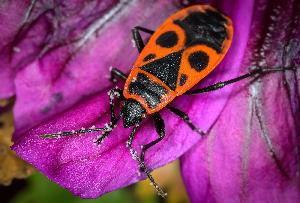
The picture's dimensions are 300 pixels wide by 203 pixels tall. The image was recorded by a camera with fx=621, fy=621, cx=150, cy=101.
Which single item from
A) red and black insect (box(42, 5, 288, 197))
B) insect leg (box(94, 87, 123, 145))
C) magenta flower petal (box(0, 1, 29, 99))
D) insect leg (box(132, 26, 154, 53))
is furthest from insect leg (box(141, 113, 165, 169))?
magenta flower petal (box(0, 1, 29, 99))

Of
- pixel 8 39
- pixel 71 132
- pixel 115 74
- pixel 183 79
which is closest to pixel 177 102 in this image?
pixel 183 79

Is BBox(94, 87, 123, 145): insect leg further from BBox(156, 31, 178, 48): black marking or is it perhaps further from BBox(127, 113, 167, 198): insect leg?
BBox(156, 31, 178, 48): black marking

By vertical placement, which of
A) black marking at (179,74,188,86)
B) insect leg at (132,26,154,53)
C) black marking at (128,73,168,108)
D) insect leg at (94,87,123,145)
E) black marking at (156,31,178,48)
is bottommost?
insect leg at (94,87,123,145)

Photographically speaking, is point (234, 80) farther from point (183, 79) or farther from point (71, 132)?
point (71, 132)

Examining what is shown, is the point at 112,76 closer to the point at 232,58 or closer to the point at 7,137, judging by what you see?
the point at 232,58

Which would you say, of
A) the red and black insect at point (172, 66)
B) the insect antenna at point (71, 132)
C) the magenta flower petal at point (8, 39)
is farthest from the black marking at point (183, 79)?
the magenta flower petal at point (8, 39)

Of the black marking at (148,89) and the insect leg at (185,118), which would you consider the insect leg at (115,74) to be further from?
the insect leg at (185,118)

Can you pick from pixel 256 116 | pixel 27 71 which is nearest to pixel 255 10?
pixel 256 116
